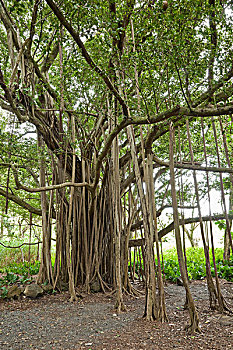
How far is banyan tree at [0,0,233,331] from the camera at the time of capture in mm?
2137

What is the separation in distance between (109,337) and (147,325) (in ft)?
1.11

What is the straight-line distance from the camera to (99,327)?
7.82 ft

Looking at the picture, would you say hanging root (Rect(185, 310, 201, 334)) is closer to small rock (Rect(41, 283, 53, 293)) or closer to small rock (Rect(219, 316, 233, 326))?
small rock (Rect(219, 316, 233, 326))

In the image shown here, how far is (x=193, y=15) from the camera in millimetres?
2357

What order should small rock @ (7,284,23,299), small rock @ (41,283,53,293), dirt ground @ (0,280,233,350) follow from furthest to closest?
1. small rock @ (41,283,53,293)
2. small rock @ (7,284,23,299)
3. dirt ground @ (0,280,233,350)

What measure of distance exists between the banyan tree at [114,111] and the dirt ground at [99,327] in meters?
0.14

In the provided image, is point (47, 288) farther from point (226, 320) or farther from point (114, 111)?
point (114, 111)

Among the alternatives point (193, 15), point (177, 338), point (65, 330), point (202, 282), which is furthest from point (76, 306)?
point (193, 15)

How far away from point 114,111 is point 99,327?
6.39 feet

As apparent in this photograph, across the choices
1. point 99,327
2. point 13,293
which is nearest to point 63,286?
point 13,293

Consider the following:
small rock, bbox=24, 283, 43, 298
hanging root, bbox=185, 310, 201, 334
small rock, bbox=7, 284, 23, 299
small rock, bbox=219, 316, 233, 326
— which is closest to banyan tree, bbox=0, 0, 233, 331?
hanging root, bbox=185, 310, 201, 334

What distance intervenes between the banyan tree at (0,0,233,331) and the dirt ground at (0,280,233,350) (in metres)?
0.14

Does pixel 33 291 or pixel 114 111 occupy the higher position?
pixel 114 111

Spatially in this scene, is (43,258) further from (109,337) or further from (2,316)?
(109,337)
